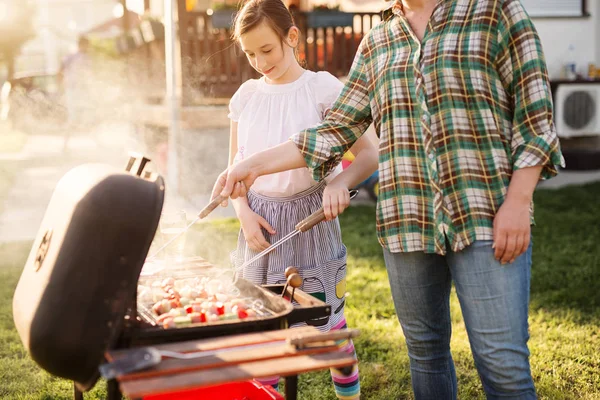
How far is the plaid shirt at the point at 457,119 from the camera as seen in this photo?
195 centimetres

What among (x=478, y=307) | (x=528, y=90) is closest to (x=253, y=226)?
(x=478, y=307)

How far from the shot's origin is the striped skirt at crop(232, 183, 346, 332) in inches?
106

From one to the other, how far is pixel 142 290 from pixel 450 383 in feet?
3.40

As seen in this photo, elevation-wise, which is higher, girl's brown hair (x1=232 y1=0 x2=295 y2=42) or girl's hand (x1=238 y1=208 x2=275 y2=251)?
girl's brown hair (x1=232 y1=0 x2=295 y2=42)

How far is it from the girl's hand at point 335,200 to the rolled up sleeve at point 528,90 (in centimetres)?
61

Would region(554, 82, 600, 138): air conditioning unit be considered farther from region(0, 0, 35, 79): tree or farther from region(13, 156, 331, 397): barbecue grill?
region(0, 0, 35, 79): tree

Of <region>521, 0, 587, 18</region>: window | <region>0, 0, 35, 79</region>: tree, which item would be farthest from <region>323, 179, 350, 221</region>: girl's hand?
<region>0, 0, 35, 79</region>: tree

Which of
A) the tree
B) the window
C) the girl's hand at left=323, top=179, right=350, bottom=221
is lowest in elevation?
the girl's hand at left=323, top=179, right=350, bottom=221

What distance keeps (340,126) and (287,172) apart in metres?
0.42

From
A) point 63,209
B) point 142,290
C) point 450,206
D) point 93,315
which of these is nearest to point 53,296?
point 93,315

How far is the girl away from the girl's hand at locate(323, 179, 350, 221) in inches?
9.3

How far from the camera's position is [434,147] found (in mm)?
2047

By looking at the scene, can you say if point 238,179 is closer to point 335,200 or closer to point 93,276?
point 335,200

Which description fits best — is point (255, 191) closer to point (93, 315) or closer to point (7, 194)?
point (93, 315)
